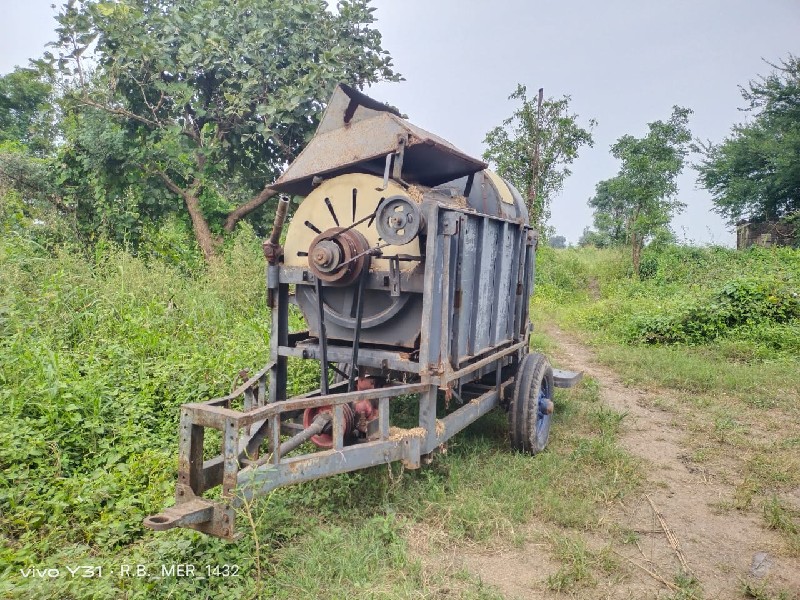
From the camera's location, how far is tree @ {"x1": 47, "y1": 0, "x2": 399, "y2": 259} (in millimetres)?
7543

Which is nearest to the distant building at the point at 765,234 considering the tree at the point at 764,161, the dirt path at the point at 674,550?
the tree at the point at 764,161

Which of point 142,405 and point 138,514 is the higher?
point 142,405

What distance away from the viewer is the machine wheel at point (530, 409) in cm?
441

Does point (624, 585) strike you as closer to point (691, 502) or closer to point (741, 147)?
point (691, 502)

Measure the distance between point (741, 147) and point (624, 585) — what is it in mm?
20885

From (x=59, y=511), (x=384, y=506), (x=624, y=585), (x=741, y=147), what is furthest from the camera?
(x=741, y=147)

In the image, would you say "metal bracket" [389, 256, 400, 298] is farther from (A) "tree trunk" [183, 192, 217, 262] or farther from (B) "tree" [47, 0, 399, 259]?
(A) "tree trunk" [183, 192, 217, 262]

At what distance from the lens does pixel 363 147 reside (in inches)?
145

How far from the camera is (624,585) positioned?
2824 mm

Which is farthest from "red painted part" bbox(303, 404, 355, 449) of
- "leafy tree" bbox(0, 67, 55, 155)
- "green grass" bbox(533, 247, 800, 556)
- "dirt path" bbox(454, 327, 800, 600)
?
"leafy tree" bbox(0, 67, 55, 155)

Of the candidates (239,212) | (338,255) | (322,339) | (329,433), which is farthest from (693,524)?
→ (239,212)

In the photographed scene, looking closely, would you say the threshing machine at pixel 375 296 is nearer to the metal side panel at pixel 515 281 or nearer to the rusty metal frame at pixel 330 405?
the rusty metal frame at pixel 330 405

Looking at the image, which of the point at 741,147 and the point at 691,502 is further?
the point at 741,147

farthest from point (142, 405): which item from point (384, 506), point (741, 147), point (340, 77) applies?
point (741, 147)
